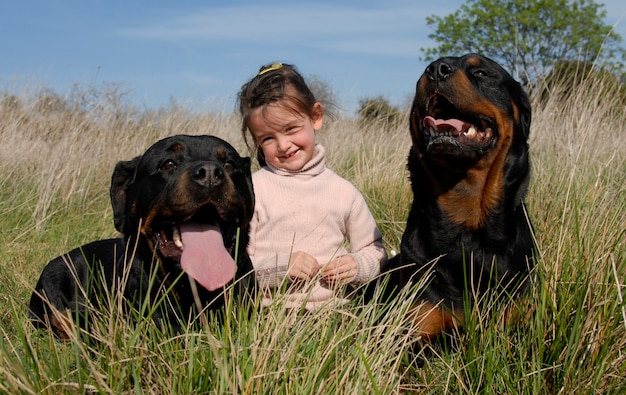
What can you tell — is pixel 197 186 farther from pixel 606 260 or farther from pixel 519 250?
pixel 606 260

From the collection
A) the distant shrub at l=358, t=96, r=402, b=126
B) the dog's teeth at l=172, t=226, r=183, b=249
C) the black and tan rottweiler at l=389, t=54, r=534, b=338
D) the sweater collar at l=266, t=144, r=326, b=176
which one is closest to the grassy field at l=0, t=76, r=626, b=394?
the black and tan rottweiler at l=389, t=54, r=534, b=338

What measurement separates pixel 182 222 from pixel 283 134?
0.96 m

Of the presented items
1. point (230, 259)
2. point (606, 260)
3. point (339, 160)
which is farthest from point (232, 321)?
point (339, 160)

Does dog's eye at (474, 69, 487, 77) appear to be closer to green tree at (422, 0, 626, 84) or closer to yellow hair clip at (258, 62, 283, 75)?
yellow hair clip at (258, 62, 283, 75)

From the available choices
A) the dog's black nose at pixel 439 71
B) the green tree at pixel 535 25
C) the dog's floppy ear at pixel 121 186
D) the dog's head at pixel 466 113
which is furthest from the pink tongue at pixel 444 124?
the green tree at pixel 535 25

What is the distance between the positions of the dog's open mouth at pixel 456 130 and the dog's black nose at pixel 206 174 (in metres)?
0.94

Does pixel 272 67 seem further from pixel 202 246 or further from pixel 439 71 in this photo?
pixel 202 246

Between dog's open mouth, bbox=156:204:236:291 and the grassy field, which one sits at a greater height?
dog's open mouth, bbox=156:204:236:291

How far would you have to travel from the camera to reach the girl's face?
3699 millimetres

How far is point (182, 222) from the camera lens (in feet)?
9.82

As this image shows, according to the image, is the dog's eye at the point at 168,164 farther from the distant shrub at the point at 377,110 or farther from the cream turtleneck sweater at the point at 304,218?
the distant shrub at the point at 377,110

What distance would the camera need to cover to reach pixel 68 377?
186cm

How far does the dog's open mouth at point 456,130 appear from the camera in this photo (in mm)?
2936

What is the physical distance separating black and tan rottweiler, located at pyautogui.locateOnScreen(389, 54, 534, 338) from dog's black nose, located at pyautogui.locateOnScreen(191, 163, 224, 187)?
0.90 meters
